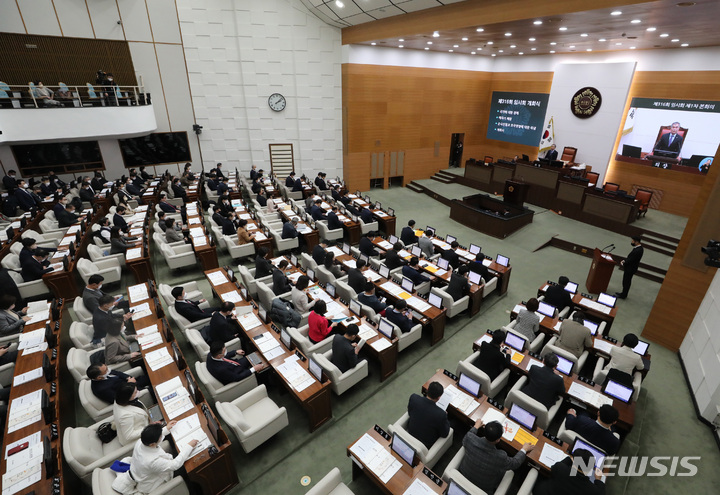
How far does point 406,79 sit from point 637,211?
9918mm

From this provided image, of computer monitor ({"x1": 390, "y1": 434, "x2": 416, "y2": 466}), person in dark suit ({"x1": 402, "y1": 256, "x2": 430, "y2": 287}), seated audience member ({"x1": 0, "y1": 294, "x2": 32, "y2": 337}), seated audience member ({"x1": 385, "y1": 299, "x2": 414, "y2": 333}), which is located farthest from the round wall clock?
computer monitor ({"x1": 390, "y1": 434, "x2": 416, "y2": 466})

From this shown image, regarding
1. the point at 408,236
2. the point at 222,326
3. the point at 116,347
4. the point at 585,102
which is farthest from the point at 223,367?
the point at 585,102

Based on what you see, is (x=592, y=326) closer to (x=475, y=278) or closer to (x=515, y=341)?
(x=515, y=341)

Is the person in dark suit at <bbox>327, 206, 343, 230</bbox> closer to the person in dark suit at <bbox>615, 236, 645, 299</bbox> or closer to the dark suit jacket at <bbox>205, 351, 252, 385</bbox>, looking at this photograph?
the dark suit jacket at <bbox>205, 351, 252, 385</bbox>

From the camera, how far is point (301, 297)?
236 inches

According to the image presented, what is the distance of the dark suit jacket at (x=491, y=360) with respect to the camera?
4746 mm

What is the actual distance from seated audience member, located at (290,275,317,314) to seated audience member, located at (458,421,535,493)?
341 cm

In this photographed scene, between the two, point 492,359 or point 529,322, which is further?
point 529,322

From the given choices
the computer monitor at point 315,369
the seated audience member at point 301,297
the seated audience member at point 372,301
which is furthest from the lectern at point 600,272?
the computer monitor at point 315,369

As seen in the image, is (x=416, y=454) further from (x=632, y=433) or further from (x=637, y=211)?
(x=637, y=211)

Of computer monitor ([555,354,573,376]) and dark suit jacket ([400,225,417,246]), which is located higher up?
dark suit jacket ([400,225,417,246])

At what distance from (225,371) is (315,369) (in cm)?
115

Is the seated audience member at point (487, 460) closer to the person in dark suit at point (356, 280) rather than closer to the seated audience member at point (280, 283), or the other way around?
the person in dark suit at point (356, 280)

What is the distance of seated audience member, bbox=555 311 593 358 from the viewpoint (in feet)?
16.9
